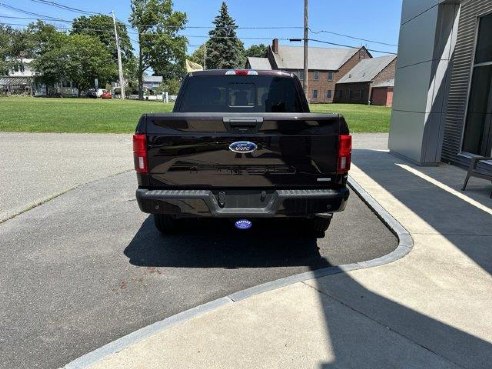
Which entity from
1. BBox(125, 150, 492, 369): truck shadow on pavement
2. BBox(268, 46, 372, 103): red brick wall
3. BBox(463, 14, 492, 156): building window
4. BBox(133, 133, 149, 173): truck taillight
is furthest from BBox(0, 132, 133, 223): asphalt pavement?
BBox(268, 46, 372, 103): red brick wall

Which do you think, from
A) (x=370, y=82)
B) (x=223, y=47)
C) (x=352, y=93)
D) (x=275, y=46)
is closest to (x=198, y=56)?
(x=223, y=47)

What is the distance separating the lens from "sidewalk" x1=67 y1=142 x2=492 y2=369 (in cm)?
259

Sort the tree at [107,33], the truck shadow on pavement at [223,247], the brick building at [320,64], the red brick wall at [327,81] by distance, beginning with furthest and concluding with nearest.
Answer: the tree at [107,33] → the red brick wall at [327,81] → the brick building at [320,64] → the truck shadow on pavement at [223,247]

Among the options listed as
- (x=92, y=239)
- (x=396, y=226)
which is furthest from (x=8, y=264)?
(x=396, y=226)

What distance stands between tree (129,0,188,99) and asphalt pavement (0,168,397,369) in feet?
231

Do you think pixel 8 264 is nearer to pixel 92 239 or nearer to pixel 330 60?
pixel 92 239

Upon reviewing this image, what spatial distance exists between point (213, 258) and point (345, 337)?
6.23 feet

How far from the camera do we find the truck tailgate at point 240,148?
3656mm

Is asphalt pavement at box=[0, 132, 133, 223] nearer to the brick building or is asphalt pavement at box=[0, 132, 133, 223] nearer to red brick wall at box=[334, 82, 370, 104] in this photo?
red brick wall at box=[334, 82, 370, 104]

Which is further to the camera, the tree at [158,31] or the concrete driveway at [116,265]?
the tree at [158,31]

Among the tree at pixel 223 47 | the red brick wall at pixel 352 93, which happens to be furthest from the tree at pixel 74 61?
the red brick wall at pixel 352 93

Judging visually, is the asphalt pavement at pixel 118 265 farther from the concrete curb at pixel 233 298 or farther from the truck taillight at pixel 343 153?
the truck taillight at pixel 343 153

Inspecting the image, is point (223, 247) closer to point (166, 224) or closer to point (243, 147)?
point (166, 224)

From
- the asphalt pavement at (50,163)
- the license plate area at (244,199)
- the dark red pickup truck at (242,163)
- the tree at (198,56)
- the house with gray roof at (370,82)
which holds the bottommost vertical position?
the asphalt pavement at (50,163)
